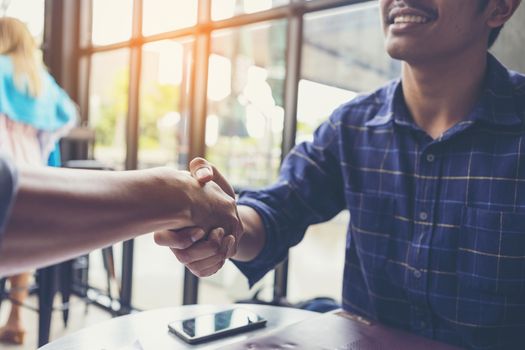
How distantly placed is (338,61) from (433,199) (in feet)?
4.33

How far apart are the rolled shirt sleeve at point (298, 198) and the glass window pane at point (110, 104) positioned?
8.35 feet

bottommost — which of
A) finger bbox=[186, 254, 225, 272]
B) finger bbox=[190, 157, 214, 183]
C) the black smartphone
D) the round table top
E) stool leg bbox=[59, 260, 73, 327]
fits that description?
stool leg bbox=[59, 260, 73, 327]

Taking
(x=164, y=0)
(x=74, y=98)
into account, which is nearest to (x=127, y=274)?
(x=74, y=98)

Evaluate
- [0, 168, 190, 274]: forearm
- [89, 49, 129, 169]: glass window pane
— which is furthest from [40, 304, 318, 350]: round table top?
[89, 49, 129, 169]: glass window pane

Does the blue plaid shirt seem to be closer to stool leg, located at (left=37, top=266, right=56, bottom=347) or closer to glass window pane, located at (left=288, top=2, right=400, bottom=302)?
glass window pane, located at (left=288, top=2, right=400, bottom=302)

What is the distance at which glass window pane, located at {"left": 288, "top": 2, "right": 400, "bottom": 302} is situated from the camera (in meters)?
2.22

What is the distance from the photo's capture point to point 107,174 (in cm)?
74

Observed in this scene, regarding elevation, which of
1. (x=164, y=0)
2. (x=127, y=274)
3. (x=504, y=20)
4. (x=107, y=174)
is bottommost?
(x=127, y=274)

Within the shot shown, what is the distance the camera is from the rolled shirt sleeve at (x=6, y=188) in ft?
1.73

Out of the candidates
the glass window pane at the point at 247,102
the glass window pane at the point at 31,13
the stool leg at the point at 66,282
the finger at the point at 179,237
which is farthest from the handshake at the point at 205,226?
the glass window pane at the point at 31,13

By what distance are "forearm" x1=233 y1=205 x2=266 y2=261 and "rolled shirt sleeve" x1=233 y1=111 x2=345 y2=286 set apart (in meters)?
0.02

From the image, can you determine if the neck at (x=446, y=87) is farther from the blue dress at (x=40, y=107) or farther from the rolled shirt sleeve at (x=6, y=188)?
the blue dress at (x=40, y=107)

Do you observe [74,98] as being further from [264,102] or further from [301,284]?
[301,284]

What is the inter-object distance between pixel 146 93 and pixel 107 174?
118 inches
